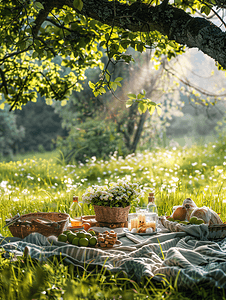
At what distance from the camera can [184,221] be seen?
8.53 feet

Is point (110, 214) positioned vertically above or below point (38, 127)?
below

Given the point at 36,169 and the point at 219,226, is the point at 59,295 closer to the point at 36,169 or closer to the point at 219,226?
Answer: the point at 219,226

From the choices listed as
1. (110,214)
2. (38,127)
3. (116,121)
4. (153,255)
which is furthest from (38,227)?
(38,127)

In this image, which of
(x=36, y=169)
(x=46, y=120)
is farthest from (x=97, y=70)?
(x=46, y=120)

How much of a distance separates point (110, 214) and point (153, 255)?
0.77 m

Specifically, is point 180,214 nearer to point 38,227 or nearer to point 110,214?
point 110,214

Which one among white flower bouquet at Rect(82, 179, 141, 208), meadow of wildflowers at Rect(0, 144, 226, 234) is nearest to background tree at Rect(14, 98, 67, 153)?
meadow of wildflowers at Rect(0, 144, 226, 234)

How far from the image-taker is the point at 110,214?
278 cm

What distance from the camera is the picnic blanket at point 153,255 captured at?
1.75m

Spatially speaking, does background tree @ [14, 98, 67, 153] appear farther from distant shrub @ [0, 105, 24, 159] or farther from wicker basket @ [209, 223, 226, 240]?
wicker basket @ [209, 223, 226, 240]

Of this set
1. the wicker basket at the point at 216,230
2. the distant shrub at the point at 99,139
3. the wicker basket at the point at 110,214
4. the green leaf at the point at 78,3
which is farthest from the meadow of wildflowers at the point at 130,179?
the green leaf at the point at 78,3

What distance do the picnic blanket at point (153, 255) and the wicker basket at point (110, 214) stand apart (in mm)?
226

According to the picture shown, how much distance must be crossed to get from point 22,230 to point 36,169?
284 inches

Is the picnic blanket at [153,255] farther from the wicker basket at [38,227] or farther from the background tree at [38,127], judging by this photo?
the background tree at [38,127]
